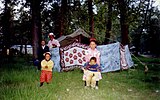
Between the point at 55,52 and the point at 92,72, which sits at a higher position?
the point at 55,52

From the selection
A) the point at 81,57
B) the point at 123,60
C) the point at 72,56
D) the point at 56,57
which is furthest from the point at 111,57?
the point at 56,57

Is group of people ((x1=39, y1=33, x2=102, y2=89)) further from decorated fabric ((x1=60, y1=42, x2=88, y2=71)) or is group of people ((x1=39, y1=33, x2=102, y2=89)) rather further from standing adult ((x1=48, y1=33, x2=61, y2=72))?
decorated fabric ((x1=60, y1=42, x2=88, y2=71))

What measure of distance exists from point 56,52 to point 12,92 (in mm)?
8161

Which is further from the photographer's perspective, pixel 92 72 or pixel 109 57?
pixel 109 57

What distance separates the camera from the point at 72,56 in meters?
16.1

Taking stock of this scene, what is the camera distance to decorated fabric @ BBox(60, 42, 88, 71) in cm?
1588

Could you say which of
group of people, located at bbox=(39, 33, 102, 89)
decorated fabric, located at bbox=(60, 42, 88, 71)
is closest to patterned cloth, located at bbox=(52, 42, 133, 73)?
decorated fabric, located at bbox=(60, 42, 88, 71)

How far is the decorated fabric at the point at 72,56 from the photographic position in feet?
52.1

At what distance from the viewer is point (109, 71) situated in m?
16.9

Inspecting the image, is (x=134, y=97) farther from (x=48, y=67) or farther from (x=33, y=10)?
(x=33, y=10)

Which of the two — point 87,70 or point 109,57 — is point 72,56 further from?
point 87,70

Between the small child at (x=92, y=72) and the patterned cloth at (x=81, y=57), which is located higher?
the patterned cloth at (x=81, y=57)

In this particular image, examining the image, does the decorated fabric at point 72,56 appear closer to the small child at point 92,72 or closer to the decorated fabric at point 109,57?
the decorated fabric at point 109,57

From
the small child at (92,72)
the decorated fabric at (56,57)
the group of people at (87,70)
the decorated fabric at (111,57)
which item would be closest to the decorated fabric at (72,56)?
the decorated fabric at (56,57)
